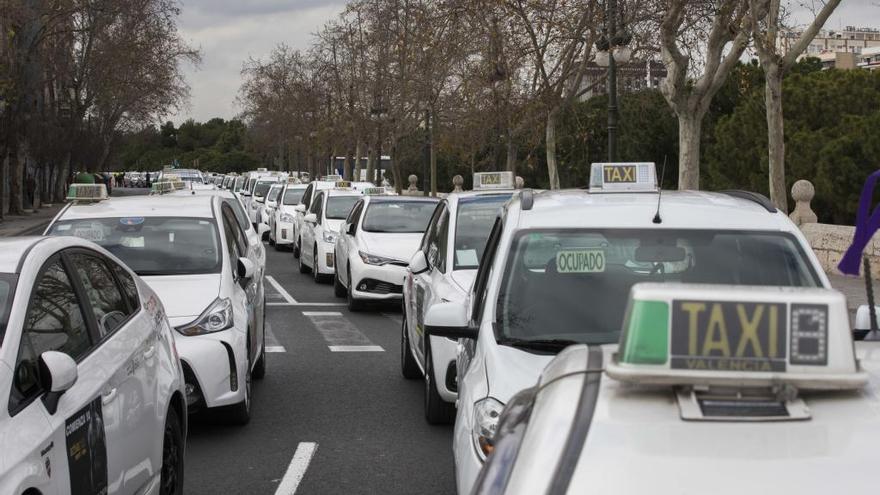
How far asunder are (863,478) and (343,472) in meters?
5.80

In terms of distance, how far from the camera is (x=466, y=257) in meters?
10.2

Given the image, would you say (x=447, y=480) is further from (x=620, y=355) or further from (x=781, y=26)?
(x=781, y=26)

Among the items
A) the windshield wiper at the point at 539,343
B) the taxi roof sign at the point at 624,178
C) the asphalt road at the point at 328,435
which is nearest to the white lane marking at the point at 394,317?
the asphalt road at the point at 328,435

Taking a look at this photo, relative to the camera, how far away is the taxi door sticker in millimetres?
4520

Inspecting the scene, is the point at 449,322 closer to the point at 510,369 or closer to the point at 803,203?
the point at 510,369

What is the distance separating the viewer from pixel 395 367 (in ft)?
39.3

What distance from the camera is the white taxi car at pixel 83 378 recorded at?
4.31 meters

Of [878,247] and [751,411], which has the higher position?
[751,411]

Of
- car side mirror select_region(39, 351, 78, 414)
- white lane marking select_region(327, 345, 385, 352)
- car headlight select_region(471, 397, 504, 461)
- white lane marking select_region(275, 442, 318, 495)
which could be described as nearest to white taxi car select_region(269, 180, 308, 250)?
white lane marking select_region(327, 345, 385, 352)

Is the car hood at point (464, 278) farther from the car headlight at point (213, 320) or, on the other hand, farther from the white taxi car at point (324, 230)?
the white taxi car at point (324, 230)

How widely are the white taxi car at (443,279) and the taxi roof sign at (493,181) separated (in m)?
0.29

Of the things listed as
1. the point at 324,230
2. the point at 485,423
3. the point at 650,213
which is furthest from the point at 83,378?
the point at 324,230

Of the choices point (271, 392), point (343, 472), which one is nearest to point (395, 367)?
point (271, 392)

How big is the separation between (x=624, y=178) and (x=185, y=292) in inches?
140
